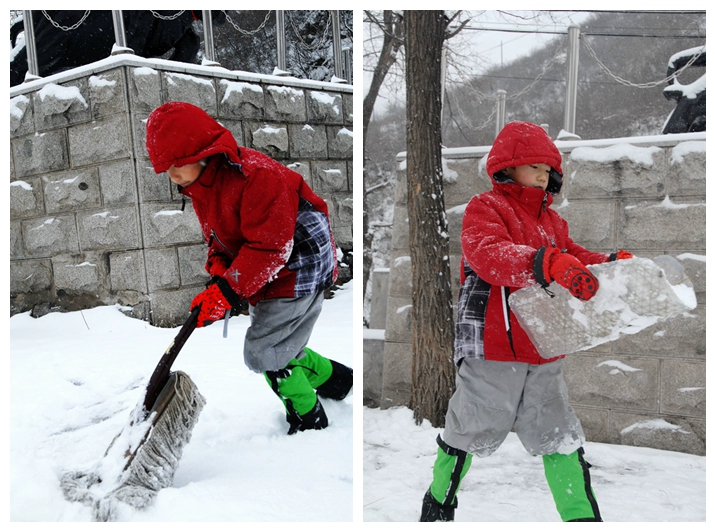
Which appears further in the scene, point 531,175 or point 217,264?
point 217,264

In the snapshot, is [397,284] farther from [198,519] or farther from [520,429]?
[198,519]

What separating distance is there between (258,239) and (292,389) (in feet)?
1.77

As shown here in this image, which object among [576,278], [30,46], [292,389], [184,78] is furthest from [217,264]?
[30,46]

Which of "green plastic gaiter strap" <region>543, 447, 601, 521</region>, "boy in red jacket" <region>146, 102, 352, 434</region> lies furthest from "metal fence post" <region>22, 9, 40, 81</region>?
"green plastic gaiter strap" <region>543, 447, 601, 521</region>

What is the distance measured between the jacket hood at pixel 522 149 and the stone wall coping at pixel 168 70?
2.05m

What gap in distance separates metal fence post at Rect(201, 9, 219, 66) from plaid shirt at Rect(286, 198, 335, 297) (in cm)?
169

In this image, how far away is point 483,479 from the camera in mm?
1915

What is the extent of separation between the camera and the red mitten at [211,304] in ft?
5.05

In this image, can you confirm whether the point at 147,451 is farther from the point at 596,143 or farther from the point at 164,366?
the point at 596,143

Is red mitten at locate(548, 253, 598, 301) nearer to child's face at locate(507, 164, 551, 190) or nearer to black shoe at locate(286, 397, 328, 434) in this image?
child's face at locate(507, 164, 551, 190)

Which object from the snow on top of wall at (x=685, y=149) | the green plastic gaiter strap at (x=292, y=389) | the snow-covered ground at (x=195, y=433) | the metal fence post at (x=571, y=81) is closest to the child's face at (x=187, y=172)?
the green plastic gaiter strap at (x=292, y=389)

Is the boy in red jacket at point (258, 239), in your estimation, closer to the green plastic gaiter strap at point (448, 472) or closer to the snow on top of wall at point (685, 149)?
the green plastic gaiter strap at point (448, 472)

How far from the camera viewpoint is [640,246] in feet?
7.32
